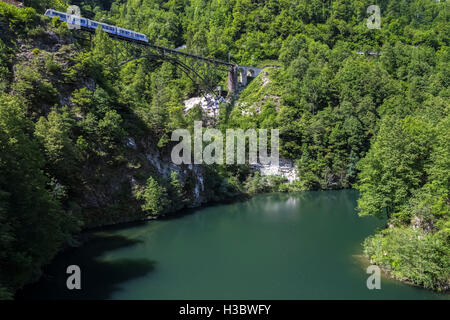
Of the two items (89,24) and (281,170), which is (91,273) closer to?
(89,24)

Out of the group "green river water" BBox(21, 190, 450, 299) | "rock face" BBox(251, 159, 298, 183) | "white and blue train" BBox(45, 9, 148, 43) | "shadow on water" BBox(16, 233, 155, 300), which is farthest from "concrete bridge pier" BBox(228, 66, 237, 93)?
"shadow on water" BBox(16, 233, 155, 300)

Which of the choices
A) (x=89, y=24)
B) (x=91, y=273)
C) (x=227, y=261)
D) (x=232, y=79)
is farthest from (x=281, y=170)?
(x=91, y=273)

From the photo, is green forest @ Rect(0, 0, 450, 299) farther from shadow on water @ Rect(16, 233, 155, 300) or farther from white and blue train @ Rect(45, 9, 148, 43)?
white and blue train @ Rect(45, 9, 148, 43)

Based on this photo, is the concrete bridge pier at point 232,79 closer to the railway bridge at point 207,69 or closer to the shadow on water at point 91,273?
the railway bridge at point 207,69

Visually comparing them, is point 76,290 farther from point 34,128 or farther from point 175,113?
point 175,113

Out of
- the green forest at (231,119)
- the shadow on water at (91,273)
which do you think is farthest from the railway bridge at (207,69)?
the shadow on water at (91,273)
